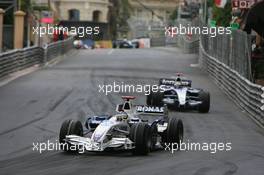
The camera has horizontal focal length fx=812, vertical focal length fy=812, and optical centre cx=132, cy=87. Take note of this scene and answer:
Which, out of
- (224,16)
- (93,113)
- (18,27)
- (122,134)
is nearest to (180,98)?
(93,113)

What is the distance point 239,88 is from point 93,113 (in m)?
5.44

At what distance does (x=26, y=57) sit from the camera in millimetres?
36062

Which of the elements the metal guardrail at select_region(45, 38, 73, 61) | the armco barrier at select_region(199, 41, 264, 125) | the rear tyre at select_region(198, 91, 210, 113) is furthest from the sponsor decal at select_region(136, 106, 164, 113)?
the metal guardrail at select_region(45, 38, 73, 61)

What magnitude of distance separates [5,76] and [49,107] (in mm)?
9409

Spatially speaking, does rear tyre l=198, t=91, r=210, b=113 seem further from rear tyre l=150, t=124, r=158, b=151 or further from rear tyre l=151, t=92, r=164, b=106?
rear tyre l=150, t=124, r=158, b=151

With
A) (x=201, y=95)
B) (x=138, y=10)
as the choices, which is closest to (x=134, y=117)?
(x=201, y=95)

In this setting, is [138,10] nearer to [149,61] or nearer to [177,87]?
[149,61]

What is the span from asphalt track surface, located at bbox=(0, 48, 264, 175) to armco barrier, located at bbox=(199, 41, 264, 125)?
28 cm

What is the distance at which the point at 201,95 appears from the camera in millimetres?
20844

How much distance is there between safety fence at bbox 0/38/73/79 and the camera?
30.7 m

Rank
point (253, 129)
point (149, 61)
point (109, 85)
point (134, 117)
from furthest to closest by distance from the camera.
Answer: point (149, 61) → point (109, 85) → point (253, 129) → point (134, 117)

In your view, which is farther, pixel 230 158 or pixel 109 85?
pixel 109 85

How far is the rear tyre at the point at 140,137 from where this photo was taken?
1291 centimetres

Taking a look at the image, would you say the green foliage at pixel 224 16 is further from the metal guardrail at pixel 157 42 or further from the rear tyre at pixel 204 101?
the metal guardrail at pixel 157 42
